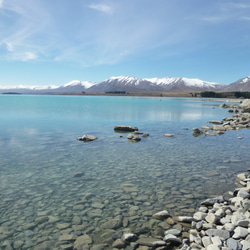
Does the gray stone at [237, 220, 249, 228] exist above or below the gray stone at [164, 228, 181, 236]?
above

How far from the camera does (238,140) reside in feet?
79.9

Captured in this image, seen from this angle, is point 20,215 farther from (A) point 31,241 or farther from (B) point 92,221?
(B) point 92,221

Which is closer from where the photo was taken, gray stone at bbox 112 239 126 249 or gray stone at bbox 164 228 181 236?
gray stone at bbox 112 239 126 249

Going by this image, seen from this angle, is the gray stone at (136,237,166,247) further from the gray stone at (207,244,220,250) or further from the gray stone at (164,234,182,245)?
the gray stone at (207,244,220,250)

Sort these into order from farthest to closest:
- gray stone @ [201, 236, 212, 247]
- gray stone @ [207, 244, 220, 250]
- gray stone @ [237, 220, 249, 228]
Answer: gray stone @ [237, 220, 249, 228] < gray stone @ [201, 236, 212, 247] < gray stone @ [207, 244, 220, 250]

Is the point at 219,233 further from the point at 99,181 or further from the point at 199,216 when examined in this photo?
the point at 99,181

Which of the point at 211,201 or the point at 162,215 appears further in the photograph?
the point at 211,201

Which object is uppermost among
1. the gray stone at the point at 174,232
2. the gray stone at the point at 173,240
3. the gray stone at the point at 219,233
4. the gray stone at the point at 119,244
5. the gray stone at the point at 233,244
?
the gray stone at the point at 233,244

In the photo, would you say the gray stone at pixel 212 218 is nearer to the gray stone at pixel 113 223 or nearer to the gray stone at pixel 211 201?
the gray stone at pixel 211 201

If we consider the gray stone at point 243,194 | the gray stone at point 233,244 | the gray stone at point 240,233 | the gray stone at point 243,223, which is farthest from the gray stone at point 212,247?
the gray stone at point 243,194

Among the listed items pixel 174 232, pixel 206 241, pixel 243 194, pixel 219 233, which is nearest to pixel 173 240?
pixel 174 232

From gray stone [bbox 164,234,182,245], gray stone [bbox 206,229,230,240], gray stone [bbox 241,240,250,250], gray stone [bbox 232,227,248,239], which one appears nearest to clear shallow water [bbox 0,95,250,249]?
gray stone [bbox 164,234,182,245]

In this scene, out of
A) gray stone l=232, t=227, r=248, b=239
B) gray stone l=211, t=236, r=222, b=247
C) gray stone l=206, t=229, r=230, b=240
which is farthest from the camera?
gray stone l=206, t=229, r=230, b=240

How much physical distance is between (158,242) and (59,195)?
17.7ft
